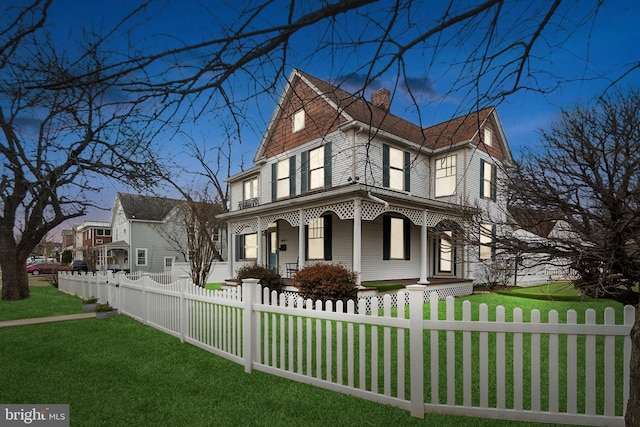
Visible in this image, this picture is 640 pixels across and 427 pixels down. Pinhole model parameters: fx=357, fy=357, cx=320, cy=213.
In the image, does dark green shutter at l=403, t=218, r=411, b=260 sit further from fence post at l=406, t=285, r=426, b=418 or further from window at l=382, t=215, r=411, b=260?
fence post at l=406, t=285, r=426, b=418

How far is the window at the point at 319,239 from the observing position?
48.0 feet

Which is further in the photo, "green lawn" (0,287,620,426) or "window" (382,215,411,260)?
"window" (382,215,411,260)

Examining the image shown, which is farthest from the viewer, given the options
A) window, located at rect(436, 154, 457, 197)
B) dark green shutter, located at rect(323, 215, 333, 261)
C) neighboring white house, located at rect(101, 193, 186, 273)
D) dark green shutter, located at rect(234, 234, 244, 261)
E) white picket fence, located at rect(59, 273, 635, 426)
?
neighboring white house, located at rect(101, 193, 186, 273)

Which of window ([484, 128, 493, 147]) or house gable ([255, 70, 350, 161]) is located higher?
window ([484, 128, 493, 147])

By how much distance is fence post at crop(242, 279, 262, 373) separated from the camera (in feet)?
17.7

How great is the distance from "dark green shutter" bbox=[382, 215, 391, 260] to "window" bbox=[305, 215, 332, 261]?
7.09ft

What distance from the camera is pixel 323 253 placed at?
14875 mm

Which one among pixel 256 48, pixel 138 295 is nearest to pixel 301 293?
pixel 138 295

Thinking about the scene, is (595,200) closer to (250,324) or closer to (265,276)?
(250,324)

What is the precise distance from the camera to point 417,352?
3893 millimetres

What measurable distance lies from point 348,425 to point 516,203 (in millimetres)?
6164

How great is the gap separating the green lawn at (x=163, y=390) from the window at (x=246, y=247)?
12.8 m

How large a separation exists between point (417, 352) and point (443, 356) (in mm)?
2580

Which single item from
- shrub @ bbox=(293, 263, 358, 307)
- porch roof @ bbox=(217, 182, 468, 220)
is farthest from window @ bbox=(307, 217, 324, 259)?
shrub @ bbox=(293, 263, 358, 307)
